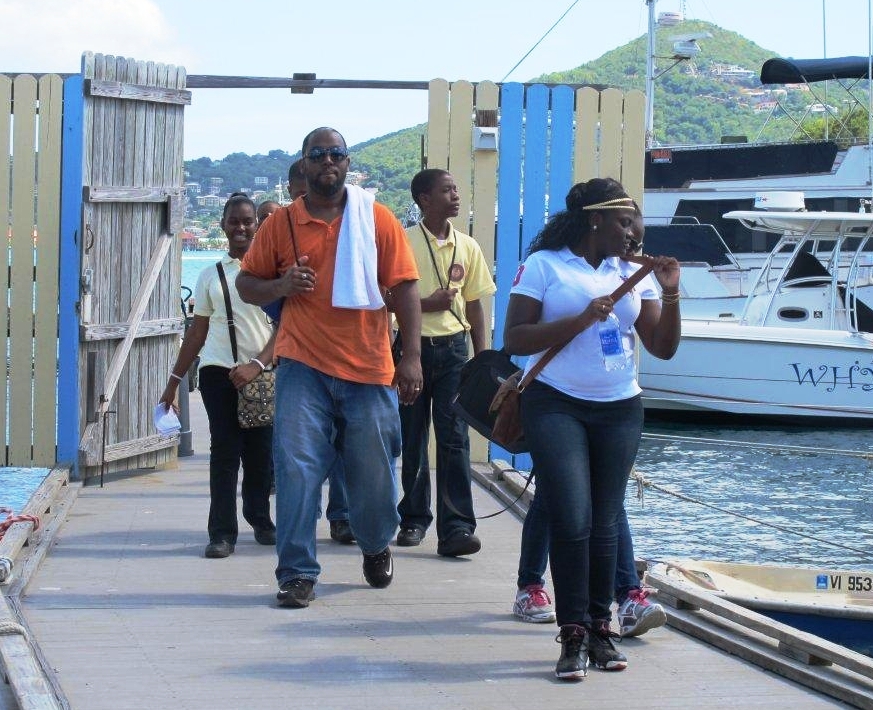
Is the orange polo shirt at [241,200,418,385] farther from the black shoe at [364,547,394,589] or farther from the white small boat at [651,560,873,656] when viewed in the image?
the white small boat at [651,560,873,656]

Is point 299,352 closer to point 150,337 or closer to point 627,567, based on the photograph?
point 627,567

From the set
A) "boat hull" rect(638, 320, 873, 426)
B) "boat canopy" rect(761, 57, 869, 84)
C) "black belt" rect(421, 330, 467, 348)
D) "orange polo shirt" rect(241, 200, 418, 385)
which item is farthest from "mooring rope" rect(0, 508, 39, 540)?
"boat canopy" rect(761, 57, 869, 84)

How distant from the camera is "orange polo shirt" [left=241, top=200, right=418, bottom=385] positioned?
6.15m

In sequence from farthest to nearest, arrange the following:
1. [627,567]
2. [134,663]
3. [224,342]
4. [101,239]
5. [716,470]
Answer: [716,470]
[101,239]
[224,342]
[627,567]
[134,663]

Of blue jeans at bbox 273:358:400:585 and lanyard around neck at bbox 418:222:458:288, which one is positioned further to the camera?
lanyard around neck at bbox 418:222:458:288

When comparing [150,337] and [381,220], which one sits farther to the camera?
[150,337]

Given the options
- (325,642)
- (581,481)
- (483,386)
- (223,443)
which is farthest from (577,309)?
(223,443)

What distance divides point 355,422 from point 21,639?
1.68m

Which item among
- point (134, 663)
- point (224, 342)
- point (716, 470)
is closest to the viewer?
point (134, 663)

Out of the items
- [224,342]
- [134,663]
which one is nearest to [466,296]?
[224,342]

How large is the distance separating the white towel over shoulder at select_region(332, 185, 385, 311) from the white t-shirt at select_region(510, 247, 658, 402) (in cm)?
92

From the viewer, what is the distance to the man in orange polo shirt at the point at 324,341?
6141 mm

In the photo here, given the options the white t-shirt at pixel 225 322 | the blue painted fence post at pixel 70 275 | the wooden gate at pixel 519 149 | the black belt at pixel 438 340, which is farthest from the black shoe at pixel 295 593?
the wooden gate at pixel 519 149

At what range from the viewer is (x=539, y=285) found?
5.38m
